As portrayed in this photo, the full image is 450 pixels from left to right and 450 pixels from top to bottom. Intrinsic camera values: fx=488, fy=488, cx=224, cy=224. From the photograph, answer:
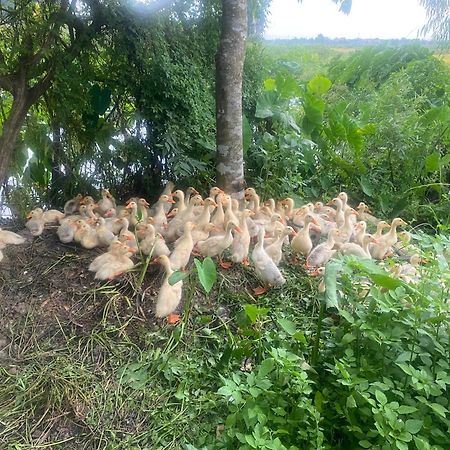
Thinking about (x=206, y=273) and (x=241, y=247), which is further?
(x=241, y=247)

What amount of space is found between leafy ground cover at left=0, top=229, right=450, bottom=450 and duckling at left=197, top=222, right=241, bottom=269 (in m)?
0.15

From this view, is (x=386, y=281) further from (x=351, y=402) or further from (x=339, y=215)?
(x=339, y=215)

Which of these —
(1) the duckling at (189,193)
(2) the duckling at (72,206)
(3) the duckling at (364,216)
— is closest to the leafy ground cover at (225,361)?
(2) the duckling at (72,206)

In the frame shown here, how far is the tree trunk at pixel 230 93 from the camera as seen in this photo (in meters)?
3.66

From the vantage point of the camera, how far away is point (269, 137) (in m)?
5.00

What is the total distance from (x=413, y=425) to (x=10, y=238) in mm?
2910

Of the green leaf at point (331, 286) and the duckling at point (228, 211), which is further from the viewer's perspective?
the duckling at point (228, 211)

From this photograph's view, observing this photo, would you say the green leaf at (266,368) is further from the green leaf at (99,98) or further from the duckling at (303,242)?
the green leaf at (99,98)

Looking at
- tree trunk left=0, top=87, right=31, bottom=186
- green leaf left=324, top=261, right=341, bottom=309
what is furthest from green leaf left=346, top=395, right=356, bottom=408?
tree trunk left=0, top=87, right=31, bottom=186

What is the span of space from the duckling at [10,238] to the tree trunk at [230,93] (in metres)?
1.59

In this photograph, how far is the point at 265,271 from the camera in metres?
3.20

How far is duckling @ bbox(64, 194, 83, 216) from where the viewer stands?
4113 mm

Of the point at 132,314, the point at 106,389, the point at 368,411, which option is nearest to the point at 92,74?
the point at 132,314

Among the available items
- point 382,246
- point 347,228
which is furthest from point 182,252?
point 382,246
